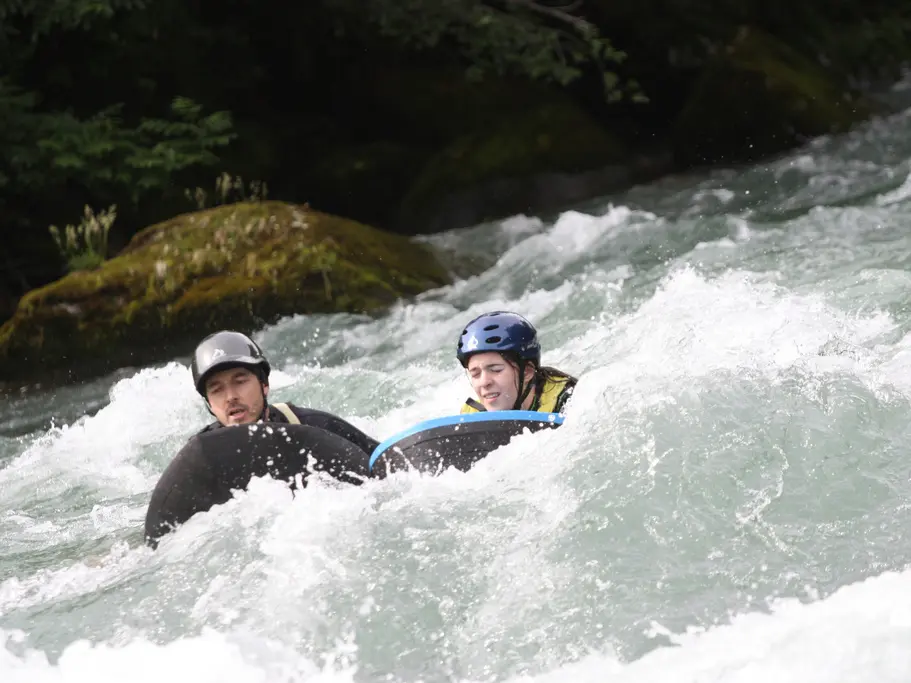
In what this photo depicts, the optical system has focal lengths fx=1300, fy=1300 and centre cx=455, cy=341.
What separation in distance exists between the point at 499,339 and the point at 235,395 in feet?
3.73

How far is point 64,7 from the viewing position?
41.1 ft

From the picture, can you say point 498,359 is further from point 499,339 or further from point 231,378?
point 231,378

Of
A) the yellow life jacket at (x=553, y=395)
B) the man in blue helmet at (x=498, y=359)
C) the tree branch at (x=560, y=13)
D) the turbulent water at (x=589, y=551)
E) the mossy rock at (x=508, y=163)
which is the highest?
the tree branch at (x=560, y=13)

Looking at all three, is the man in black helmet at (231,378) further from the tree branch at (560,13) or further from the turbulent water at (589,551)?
the tree branch at (560,13)

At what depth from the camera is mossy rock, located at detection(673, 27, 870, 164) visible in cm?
1434

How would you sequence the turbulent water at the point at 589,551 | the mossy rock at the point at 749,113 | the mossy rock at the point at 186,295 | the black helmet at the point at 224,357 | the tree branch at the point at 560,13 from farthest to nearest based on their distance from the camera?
the mossy rock at the point at 749,113, the tree branch at the point at 560,13, the mossy rock at the point at 186,295, the black helmet at the point at 224,357, the turbulent water at the point at 589,551

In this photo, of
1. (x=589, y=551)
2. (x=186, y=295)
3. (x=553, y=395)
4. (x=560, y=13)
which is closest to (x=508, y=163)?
(x=560, y=13)

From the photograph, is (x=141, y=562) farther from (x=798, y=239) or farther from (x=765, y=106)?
(x=765, y=106)

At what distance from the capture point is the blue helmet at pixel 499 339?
551cm

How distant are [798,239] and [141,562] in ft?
21.5

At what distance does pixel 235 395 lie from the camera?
5.48m

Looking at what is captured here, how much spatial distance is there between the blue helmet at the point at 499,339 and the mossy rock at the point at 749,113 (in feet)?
30.4

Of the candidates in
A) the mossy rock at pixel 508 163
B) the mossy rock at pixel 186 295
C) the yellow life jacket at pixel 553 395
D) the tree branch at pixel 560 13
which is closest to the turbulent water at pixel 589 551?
the yellow life jacket at pixel 553 395

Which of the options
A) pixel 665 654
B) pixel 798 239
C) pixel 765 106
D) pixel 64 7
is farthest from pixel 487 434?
pixel 765 106
